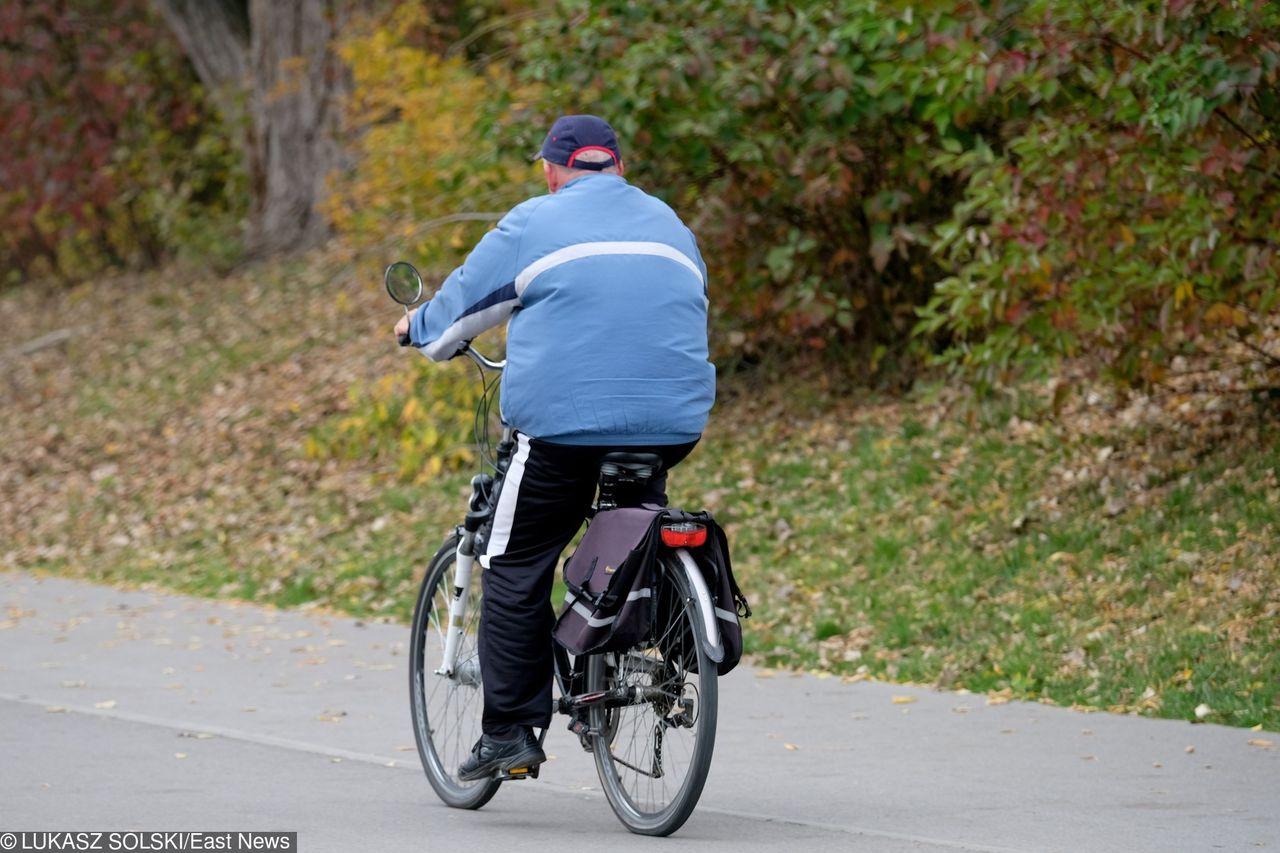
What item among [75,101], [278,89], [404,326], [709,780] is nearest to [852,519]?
[709,780]

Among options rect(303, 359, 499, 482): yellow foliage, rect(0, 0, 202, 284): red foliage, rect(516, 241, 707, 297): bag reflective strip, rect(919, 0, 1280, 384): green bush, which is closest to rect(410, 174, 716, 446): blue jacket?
rect(516, 241, 707, 297): bag reflective strip

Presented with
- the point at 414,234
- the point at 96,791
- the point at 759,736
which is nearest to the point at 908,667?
the point at 759,736

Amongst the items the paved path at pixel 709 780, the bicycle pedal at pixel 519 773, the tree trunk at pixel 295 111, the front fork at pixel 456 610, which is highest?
the tree trunk at pixel 295 111

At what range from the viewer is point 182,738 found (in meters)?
7.18

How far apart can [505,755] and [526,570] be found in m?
0.58

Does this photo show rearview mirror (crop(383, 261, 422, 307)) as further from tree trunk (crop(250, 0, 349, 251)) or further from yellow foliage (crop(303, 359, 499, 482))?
tree trunk (crop(250, 0, 349, 251))

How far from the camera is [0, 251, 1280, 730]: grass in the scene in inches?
311

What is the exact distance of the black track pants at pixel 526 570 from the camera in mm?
5441

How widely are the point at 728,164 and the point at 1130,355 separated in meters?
3.43

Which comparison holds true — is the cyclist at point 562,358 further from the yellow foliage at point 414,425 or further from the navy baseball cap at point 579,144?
the yellow foliage at point 414,425

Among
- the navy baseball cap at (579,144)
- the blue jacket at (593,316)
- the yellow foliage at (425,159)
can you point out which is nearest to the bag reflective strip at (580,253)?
the blue jacket at (593,316)

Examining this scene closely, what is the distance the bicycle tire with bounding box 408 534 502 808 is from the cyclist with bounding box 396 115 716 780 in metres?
0.31

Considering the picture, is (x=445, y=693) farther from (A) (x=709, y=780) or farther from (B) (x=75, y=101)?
(B) (x=75, y=101)

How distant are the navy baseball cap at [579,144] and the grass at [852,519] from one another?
10.5 feet
